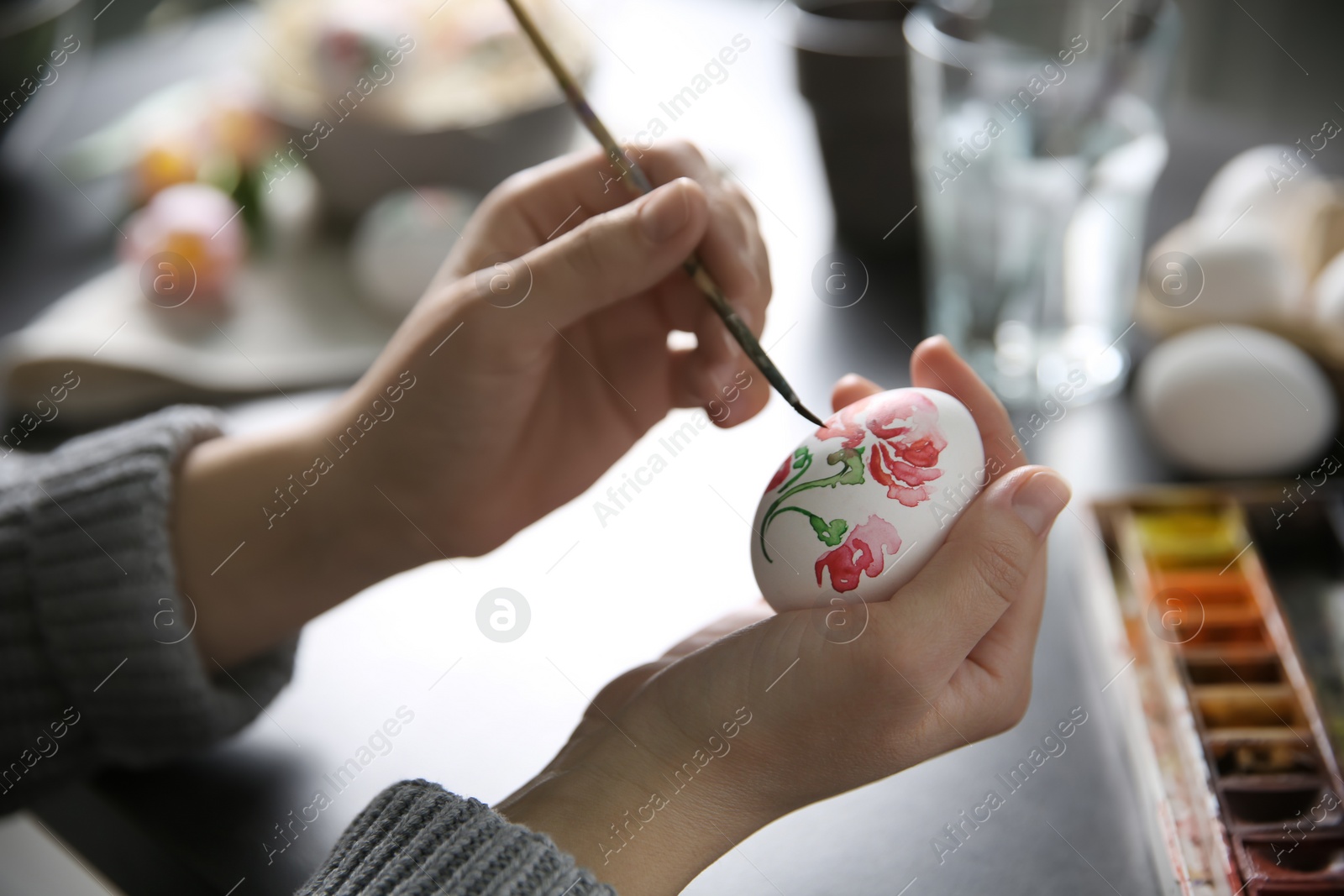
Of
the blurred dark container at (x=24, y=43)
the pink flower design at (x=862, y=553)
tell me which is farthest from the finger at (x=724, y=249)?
the blurred dark container at (x=24, y=43)

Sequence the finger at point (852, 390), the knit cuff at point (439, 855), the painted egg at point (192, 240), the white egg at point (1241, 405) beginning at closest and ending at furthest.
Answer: the knit cuff at point (439, 855) → the finger at point (852, 390) → the white egg at point (1241, 405) → the painted egg at point (192, 240)

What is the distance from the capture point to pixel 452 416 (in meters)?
0.79

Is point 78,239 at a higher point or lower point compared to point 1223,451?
higher

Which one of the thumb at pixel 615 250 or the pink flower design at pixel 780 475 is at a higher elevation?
the thumb at pixel 615 250

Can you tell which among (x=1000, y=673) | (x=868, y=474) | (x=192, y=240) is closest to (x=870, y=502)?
(x=868, y=474)

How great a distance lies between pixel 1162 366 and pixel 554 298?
553 mm

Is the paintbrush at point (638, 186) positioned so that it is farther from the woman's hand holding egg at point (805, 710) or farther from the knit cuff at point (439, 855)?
the knit cuff at point (439, 855)

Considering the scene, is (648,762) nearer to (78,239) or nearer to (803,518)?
(803,518)

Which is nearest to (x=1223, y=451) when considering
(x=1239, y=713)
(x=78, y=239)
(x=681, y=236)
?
(x=1239, y=713)

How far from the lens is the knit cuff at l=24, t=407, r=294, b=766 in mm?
771

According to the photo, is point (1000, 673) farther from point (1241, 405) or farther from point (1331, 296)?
point (1331, 296)

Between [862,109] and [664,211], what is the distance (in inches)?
20.3

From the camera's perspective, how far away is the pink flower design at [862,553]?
2.11 feet

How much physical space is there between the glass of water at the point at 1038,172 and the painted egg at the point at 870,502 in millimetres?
414
